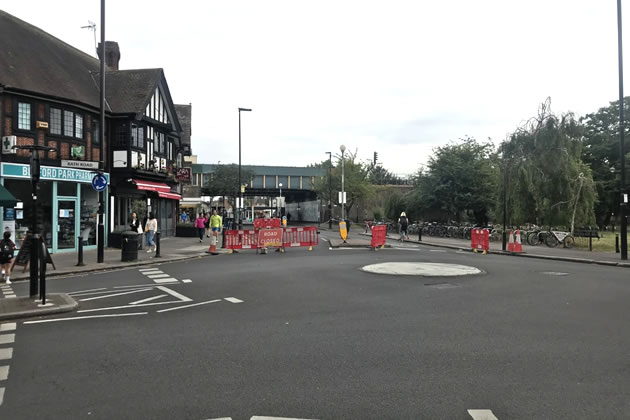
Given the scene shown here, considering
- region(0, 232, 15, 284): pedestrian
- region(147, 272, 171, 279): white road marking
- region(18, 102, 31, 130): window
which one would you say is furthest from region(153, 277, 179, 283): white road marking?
region(18, 102, 31, 130): window

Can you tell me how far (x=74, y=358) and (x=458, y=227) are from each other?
30.6 metres

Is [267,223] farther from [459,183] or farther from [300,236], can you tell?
[459,183]

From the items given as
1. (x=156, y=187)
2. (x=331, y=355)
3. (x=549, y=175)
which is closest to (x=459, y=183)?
(x=549, y=175)

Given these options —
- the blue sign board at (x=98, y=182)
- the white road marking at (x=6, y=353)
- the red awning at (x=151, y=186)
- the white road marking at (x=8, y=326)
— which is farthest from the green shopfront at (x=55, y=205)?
the white road marking at (x=6, y=353)

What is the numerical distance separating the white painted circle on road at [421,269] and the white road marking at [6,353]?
9.35 meters

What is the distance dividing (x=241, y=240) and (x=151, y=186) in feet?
27.3

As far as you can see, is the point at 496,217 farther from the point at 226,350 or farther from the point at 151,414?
the point at 151,414

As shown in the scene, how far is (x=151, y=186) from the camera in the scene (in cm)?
2748

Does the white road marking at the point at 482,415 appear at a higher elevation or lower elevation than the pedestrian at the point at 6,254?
lower

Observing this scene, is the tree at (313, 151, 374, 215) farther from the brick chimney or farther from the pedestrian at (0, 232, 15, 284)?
the pedestrian at (0, 232, 15, 284)

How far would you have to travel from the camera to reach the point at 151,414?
4.23 metres

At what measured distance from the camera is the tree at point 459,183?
35.9 m

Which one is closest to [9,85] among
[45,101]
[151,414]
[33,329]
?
[45,101]

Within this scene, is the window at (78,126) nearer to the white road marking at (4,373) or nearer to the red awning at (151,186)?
the red awning at (151,186)
